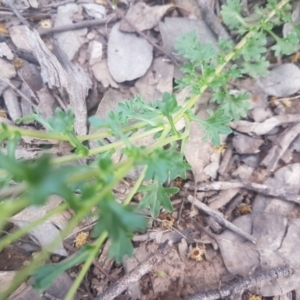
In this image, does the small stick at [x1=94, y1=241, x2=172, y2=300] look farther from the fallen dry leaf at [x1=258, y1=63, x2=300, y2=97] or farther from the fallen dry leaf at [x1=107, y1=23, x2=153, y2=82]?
the fallen dry leaf at [x1=258, y1=63, x2=300, y2=97]

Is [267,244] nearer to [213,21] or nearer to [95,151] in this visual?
[95,151]

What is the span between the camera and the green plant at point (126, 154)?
131 cm

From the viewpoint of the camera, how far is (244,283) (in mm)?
2398

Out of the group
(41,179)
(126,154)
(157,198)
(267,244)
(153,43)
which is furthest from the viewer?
(153,43)

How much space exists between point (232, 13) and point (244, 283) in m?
1.72

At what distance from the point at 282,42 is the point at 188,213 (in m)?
1.29

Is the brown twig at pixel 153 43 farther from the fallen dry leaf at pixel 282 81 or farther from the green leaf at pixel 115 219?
the green leaf at pixel 115 219

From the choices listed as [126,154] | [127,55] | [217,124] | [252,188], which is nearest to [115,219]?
[126,154]

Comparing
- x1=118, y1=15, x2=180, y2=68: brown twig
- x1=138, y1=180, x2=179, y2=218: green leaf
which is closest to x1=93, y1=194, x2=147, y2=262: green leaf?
x1=138, y1=180, x2=179, y2=218: green leaf

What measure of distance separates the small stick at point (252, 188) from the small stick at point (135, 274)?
20.0 inches

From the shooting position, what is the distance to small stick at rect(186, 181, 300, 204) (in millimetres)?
2695

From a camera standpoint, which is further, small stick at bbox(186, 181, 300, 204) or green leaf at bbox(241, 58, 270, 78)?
green leaf at bbox(241, 58, 270, 78)

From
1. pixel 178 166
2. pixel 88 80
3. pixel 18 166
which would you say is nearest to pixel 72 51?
pixel 88 80

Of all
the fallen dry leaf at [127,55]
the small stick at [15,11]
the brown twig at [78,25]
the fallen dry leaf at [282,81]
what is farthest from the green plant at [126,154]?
the small stick at [15,11]
